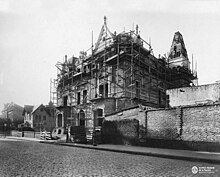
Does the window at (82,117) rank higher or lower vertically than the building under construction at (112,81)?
lower

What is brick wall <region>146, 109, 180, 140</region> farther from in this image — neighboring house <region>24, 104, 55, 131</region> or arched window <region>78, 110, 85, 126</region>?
neighboring house <region>24, 104, 55, 131</region>

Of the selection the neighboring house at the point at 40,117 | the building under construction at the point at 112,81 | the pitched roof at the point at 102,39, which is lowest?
the neighboring house at the point at 40,117

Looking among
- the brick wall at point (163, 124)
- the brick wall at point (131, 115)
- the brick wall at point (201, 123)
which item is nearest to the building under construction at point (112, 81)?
the brick wall at point (131, 115)

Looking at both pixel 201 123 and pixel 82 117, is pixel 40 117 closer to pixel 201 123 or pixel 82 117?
pixel 82 117

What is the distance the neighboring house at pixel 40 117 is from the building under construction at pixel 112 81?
23.9 meters

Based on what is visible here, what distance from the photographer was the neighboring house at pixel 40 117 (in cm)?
5647

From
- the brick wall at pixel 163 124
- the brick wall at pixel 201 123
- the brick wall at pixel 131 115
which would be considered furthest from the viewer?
the brick wall at pixel 131 115

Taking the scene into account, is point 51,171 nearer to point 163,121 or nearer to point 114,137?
point 163,121

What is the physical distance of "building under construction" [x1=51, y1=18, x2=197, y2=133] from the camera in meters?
23.8

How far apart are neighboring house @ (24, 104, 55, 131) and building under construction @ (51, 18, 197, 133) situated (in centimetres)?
2390

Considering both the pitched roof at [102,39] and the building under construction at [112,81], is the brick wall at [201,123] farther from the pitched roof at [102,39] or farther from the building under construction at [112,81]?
the pitched roof at [102,39]

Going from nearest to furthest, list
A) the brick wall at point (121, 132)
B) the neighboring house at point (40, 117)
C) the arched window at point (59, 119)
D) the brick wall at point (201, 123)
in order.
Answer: the brick wall at point (201, 123), the brick wall at point (121, 132), the arched window at point (59, 119), the neighboring house at point (40, 117)

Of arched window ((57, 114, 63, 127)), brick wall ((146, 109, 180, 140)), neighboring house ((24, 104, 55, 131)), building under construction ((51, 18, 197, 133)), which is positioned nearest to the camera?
brick wall ((146, 109, 180, 140))

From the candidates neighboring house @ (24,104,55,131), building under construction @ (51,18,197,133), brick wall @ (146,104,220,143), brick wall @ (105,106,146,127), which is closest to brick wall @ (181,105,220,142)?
brick wall @ (146,104,220,143)
